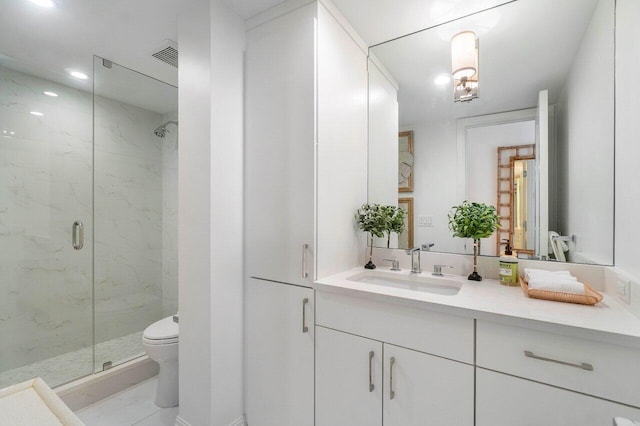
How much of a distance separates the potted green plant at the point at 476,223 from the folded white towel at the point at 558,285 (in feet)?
1.07

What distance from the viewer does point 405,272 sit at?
1793 millimetres

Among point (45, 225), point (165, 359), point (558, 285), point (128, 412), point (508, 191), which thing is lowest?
point (128, 412)

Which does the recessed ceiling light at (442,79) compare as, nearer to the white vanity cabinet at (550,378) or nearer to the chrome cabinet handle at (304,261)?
the chrome cabinet handle at (304,261)

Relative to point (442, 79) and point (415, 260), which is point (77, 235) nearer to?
point (415, 260)

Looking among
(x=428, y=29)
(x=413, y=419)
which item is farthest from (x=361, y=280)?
(x=428, y=29)

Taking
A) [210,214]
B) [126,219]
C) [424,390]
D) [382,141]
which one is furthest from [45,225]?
[424,390]

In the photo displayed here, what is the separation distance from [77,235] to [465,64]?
3329 mm

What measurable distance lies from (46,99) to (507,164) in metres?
3.56

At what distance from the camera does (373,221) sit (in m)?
1.87

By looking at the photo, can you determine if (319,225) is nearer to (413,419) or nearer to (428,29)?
(413,419)

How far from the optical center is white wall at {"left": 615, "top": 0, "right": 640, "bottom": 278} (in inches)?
43.2

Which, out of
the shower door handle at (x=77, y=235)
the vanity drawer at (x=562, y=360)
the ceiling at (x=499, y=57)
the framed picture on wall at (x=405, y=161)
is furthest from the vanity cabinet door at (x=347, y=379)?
the shower door handle at (x=77, y=235)

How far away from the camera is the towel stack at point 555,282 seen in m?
1.18

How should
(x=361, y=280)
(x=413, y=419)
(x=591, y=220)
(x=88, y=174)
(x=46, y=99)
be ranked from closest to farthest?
(x=413, y=419), (x=591, y=220), (x=361, y=280), (x=46, y=99), (x=88, y=174)
